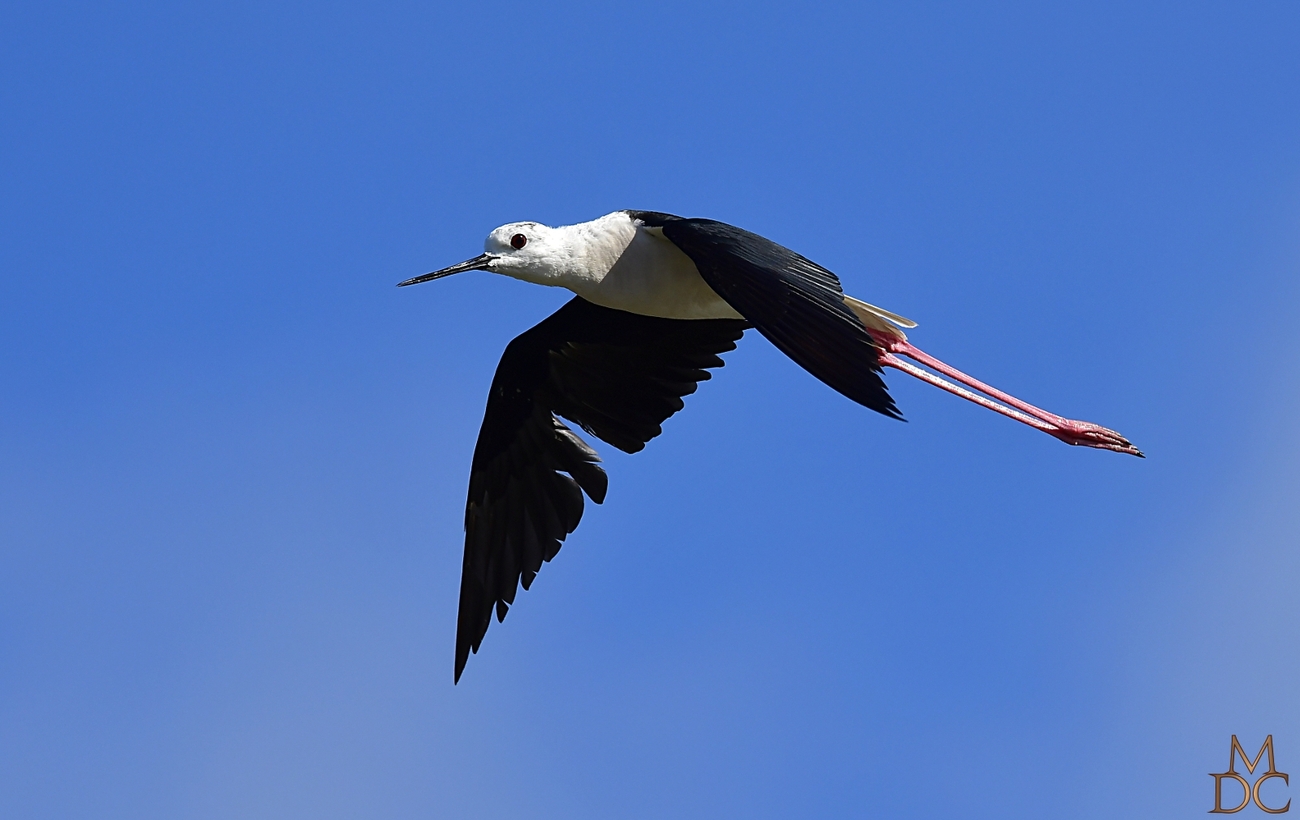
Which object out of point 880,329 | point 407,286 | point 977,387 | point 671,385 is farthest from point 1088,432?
point 407,286

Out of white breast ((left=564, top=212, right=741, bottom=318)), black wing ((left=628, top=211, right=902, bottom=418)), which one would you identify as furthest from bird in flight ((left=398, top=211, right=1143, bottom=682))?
black wing ((left=628, top=211, right=902, bottom=418))

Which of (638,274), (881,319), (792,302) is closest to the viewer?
(792,302)

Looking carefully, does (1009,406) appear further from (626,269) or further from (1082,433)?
(626,269)

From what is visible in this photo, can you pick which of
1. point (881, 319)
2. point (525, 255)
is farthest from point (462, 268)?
point (881, 319)

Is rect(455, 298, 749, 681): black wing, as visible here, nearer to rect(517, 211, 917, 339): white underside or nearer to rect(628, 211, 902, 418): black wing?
rect(517, 211, 917, 339): white underside

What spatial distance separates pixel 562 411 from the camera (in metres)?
10.8

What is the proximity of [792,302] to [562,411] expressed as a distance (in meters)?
3.01

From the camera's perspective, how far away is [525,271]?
9797 mm

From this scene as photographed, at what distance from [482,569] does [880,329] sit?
302 cm

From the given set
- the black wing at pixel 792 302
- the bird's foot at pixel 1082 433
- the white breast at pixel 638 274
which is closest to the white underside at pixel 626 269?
the white breast at pixel 638 274

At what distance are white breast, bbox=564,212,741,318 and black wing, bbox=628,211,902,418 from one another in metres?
0.65

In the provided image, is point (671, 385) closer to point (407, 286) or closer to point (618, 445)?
point (618, 445)

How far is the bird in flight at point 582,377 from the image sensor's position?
386 inches

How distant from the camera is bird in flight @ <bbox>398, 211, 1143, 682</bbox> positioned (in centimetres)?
980
